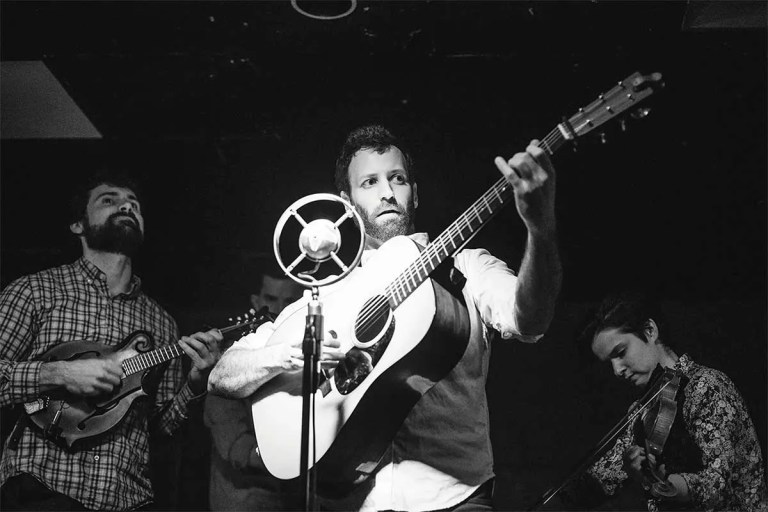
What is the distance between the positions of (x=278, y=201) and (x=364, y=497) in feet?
8.16

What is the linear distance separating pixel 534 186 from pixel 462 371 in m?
0.77

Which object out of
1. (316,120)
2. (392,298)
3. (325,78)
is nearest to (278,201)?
(316,120)

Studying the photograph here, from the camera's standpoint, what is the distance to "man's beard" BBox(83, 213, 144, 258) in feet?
14.0

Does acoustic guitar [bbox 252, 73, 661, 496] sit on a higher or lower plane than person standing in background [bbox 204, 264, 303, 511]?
higher

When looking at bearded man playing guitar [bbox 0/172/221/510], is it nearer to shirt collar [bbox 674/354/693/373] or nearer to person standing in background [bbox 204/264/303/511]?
person standing in background [bbox 204/264/303/511]

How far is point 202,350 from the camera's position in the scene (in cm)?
369

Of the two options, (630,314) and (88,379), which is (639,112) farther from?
(88,379)

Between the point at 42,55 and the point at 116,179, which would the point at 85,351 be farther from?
the point at 42,55

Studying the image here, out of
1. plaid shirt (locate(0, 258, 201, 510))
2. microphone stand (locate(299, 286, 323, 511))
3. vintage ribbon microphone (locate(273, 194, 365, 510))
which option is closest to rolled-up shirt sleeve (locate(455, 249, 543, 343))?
vintage ribbon microphone (locate(273, 194, 365, 510))

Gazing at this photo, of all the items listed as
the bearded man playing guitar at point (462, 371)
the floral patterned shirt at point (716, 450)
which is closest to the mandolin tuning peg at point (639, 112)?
the bearded man playing guitar at point (462, 371)

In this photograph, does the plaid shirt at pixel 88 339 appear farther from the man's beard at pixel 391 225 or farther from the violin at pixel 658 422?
the violin at pixel 658 422

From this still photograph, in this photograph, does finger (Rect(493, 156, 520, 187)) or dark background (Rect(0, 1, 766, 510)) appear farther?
dark background (Rect(0, 1, 766, 510))

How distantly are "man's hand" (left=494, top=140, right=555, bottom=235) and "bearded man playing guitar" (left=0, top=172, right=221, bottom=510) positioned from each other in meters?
2.06

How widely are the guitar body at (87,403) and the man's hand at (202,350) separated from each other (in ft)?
0.93
